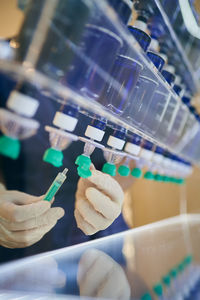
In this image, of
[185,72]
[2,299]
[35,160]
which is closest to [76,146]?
[35,160]

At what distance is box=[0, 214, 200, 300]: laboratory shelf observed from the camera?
2.55ft

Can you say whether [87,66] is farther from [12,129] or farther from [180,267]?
[180,267]

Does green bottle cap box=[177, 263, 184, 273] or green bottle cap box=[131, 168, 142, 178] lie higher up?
green bottle cap box=[131, 168, 142, 178]

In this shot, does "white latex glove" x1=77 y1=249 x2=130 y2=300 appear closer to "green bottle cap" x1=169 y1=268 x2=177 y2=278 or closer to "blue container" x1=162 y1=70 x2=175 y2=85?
"green bottle cap" x1=169 y1=268 x2=177 y2=278

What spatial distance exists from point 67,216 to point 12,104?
1.99 ft

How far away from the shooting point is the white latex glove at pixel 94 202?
1084 millimetres

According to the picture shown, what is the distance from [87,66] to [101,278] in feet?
1.98

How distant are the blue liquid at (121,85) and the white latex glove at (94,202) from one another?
28cm

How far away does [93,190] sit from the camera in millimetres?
1074

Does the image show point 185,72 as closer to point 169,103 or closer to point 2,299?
point 169,103

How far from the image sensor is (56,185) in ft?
3.31

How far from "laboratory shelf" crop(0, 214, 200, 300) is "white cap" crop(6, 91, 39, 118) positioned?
0.46 m

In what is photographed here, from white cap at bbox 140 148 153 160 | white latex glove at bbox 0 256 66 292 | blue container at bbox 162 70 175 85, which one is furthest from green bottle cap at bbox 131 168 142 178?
white latex glove at bbox 0 256 66 292

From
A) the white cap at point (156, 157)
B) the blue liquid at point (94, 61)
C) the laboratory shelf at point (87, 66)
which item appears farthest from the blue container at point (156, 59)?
the white cap at point (156, 157)
